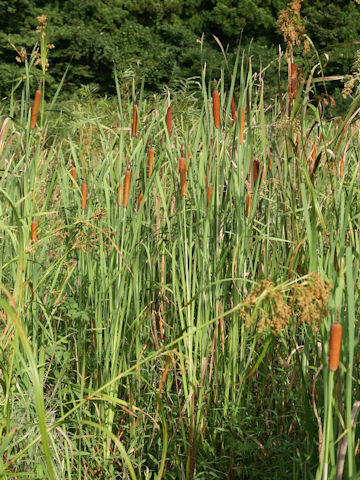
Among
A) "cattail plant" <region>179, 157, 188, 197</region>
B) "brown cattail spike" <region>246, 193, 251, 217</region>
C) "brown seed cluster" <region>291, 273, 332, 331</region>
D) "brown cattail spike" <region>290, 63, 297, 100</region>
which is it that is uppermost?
"brown cattail spike" <region>290, 63, 297, 100</region>

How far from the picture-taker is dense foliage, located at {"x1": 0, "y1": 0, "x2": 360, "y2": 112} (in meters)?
10.8

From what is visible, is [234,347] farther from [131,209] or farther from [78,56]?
[78,56]

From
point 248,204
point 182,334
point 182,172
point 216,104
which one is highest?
point 216,104

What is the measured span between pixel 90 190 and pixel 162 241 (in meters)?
0.46

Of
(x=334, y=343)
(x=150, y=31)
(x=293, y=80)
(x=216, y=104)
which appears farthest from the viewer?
(x=150, y=31)

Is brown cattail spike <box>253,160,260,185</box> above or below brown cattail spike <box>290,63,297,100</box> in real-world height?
below

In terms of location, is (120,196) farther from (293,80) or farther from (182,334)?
(293,80)

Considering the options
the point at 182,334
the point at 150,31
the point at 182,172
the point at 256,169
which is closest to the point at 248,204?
the point at 256,169

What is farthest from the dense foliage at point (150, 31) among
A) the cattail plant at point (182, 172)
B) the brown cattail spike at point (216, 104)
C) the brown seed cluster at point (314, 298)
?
the brown seed cluster at point (314, 298)

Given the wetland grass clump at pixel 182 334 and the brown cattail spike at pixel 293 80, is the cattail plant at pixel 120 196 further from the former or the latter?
the brown cattail spike at pixel 293 80

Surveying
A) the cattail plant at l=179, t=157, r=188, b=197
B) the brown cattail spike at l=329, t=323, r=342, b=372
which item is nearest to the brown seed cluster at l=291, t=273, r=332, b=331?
the brown cattail spike at l=329, t=323, r=342, b=372

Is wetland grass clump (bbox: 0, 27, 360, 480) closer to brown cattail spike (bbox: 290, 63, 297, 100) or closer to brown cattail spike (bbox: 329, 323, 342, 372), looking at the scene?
brown cattail spike (bbox: 290, 63, 297, 100)

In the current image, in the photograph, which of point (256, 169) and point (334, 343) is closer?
point (334, 343)

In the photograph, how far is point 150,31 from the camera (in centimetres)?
1190
